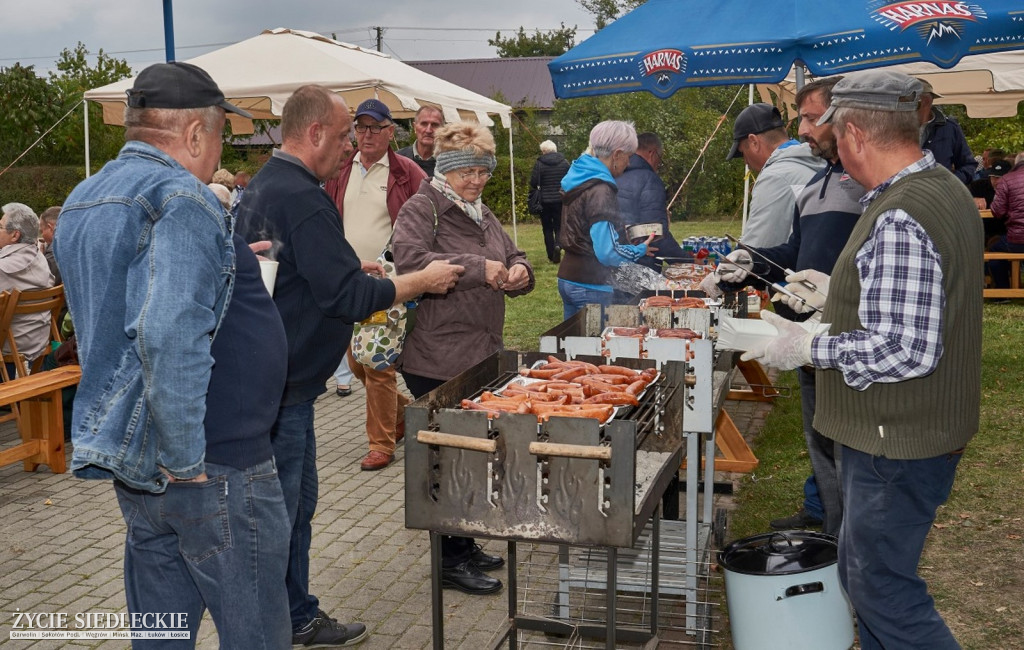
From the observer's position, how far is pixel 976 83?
10227mm

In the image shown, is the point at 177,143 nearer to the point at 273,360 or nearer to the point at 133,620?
the point at 273,360

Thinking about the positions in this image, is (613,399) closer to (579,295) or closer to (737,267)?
(737,267)

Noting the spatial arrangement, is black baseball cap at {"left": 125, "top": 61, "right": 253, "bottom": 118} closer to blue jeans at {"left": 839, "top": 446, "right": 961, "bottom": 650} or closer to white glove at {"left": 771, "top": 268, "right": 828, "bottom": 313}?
blue jeans at {"left": 839, "top": 446, "right": 961, "bottom": 650}

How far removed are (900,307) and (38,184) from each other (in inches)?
1015

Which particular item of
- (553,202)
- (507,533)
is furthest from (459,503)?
(553,202)

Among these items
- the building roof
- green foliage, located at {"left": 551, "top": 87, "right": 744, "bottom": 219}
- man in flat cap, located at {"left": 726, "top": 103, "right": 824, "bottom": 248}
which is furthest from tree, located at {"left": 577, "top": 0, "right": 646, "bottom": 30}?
man in flat cap, located at {"left": 726, "top": 103, "right": 824, "bottom": 248}

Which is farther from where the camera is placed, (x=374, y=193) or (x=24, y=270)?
(x=24, y=270)

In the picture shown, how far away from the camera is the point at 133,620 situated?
254 cm

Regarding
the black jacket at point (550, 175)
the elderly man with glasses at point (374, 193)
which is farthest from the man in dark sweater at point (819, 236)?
the black jacket at point (550, 175)

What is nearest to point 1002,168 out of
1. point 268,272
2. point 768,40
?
point 768,40

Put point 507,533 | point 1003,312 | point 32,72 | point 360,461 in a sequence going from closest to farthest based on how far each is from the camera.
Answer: point 507,533 → point 360,461 → point 1003,312 → point 32,72

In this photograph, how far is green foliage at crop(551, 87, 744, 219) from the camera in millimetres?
22562

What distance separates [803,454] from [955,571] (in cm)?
198

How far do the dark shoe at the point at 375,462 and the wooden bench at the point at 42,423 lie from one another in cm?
201
